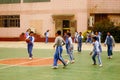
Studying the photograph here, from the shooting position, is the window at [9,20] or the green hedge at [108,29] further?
the window at [9,20]

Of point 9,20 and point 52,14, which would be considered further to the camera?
point 9,20

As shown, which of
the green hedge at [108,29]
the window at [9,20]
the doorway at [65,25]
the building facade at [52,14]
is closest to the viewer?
the green hedge at [108,29]

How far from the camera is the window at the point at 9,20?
56.7m

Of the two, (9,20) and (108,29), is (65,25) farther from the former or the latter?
(9,20)

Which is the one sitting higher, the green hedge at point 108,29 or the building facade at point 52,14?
the building facade at point 52,14

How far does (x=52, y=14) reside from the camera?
53562 millimetres

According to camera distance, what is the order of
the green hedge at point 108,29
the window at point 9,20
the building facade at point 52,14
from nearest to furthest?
the green hedge at point 108,29 → the building facade at point 52,14 → the window at point 9,20

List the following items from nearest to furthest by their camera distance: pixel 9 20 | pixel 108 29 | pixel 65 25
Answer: pixel 108 29, pixel 65 25, pixel 9 20

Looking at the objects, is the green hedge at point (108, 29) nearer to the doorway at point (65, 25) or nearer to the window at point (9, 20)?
the doorway at point (65, 25)

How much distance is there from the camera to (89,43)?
148 ft

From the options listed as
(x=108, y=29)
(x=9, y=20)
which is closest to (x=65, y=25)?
(x=108, y=29)

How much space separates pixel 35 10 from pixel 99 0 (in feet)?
32.6

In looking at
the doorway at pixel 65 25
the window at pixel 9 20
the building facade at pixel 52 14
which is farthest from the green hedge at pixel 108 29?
the window at pixel 9 20

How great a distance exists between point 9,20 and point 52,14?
7972 mm
